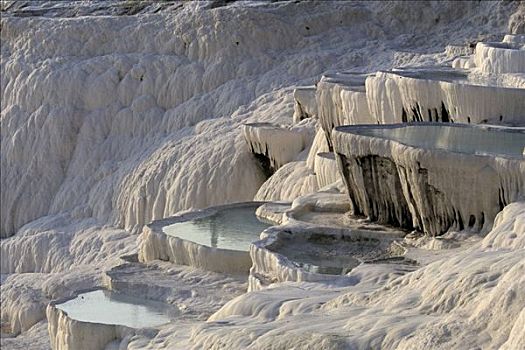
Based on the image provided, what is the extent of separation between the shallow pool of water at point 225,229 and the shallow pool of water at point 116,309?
145 centimetres

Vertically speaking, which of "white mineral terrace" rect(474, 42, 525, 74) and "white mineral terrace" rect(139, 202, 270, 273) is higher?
"white mineral terrace" rect(474, 42, 525, 74)

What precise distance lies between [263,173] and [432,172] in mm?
8488

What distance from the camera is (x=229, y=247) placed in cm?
1474

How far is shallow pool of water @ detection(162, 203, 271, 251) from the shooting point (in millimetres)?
15086

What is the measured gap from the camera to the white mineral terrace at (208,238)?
14406mm

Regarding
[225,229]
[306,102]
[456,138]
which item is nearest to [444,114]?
[456,138]

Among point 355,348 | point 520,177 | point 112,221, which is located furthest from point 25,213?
point 355,348

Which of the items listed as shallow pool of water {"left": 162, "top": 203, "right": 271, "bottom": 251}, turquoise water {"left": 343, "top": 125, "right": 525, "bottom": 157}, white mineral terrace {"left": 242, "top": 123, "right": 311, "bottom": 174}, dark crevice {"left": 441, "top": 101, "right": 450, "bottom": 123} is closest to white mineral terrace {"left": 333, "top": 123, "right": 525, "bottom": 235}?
turquoise water {"left": 343, "top": 125, "right": 525, "bottom": 157}

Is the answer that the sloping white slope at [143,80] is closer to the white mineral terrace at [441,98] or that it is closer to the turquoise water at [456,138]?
the white mineral terrace at [441,98]

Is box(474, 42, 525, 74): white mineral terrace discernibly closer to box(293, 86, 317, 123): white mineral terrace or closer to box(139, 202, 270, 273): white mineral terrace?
box(139, 202, 270, 273): white mineral terrace

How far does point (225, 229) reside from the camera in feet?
52.5

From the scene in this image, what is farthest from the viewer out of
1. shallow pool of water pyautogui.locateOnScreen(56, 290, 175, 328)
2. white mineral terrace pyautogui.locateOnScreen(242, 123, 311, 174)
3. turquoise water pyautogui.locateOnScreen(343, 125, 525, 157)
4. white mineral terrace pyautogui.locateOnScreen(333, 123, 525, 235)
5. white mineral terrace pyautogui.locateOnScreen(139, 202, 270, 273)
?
white mineral terrace pyautogui.locateOnScreen(242, 123, 311, 174)

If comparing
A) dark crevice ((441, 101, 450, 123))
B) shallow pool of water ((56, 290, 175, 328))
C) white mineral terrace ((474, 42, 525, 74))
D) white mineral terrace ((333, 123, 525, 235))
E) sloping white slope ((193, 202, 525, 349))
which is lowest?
shallow pool of water ((56, 290, 175, 328))

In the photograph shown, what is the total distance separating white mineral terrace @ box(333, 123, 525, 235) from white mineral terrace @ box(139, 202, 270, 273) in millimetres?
1507
